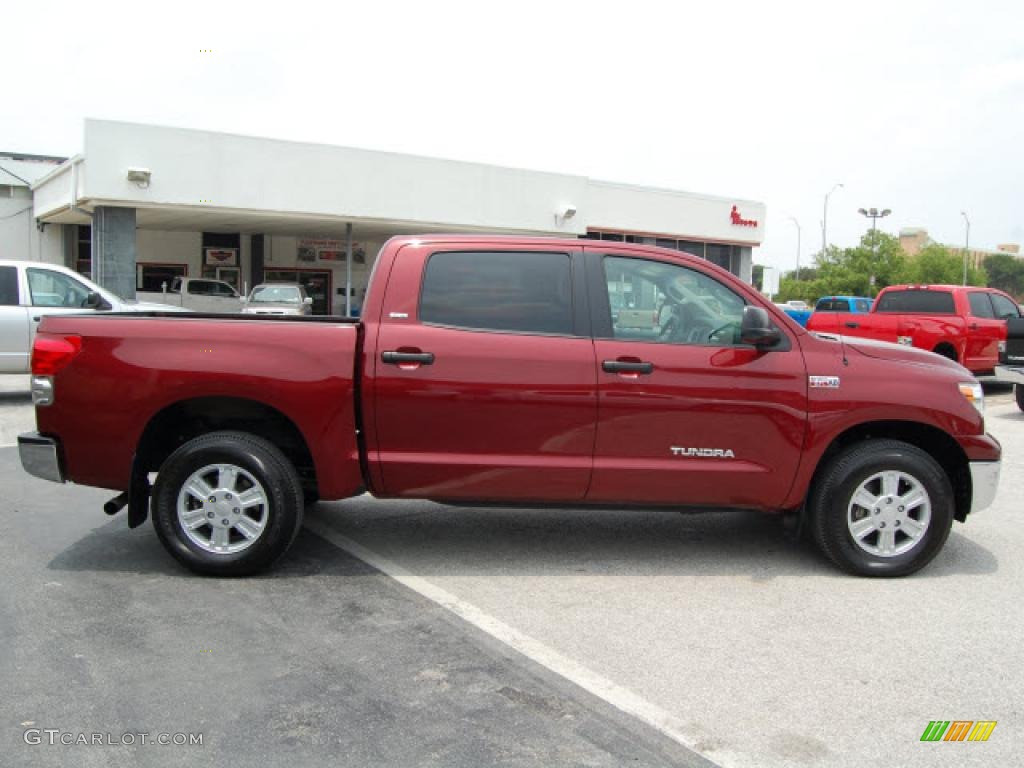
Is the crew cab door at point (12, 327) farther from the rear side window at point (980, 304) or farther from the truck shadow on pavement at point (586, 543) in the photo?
the rear side window at point (980, 304)

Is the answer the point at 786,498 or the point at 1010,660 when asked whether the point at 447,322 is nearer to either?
the point at 786,498

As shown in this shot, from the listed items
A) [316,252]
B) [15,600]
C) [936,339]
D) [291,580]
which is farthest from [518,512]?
[316,252]

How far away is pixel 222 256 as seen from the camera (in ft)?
111

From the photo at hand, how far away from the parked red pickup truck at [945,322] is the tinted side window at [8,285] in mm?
13246

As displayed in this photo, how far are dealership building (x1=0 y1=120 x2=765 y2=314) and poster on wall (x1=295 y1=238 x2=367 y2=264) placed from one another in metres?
0.05

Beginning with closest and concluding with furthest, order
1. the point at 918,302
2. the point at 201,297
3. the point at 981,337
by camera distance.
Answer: the point at 981,337, the point at 918,302, the point at 201,297

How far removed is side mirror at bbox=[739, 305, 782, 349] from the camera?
492cm

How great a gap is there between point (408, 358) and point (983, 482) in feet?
11.5

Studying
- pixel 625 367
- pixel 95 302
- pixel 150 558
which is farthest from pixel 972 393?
pixel 95 302

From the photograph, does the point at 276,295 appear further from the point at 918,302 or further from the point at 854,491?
the point at 854,491

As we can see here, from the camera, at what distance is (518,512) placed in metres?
6.66

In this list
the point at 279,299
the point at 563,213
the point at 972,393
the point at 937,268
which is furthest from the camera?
the point at 937,268

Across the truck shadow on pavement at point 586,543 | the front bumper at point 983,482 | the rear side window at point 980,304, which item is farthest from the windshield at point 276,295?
the front bumper at point 983,482

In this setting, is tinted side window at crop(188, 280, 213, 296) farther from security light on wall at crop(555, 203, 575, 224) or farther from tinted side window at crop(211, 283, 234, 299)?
security light on wall at crop(555, 203, 575, 224)
